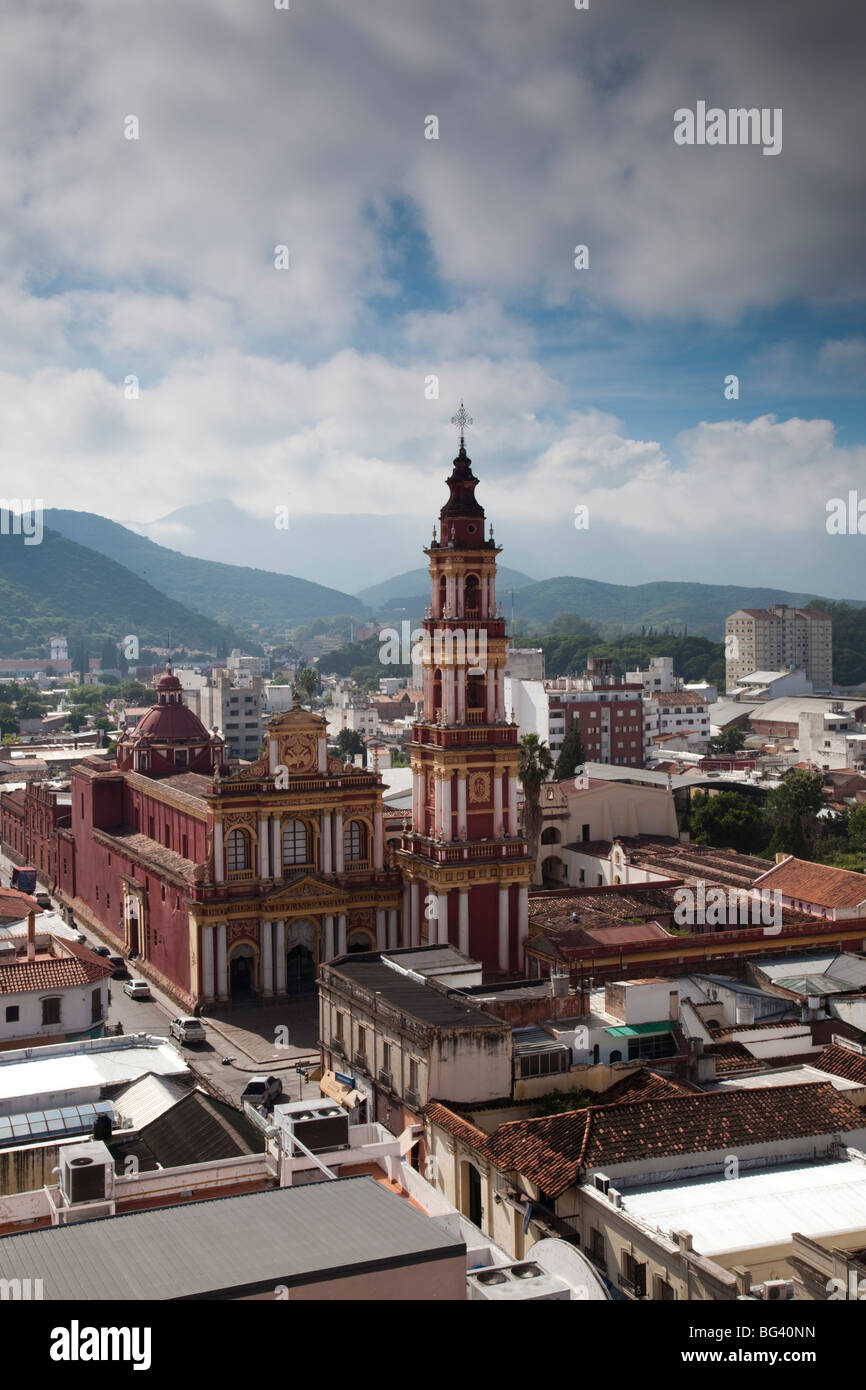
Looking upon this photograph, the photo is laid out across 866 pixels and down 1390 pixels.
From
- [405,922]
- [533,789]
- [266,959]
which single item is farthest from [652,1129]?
[533,789]

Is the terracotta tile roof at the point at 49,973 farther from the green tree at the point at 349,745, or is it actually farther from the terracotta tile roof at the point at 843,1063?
the green tree at the point at 349,745

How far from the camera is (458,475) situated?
46938mm

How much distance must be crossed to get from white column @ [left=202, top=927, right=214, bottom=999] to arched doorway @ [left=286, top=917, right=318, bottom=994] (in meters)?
2.95

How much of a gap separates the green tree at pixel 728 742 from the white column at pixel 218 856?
8479cm

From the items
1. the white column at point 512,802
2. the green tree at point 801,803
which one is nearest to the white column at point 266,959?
the white column at point 512,802

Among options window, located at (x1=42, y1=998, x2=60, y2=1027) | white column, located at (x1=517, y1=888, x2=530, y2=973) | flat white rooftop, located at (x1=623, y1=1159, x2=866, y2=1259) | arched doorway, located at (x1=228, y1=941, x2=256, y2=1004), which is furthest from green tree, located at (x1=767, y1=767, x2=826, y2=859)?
flat white rooftop, located at (x1=623, y1=1159, x2=866, y2=1259)

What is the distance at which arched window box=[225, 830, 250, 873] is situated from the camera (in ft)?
152

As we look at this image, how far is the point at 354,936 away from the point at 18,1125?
2490 cm

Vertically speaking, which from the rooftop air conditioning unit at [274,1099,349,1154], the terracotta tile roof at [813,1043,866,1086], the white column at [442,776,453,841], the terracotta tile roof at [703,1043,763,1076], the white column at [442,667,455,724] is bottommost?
the terracotta tile roof at [703,1043,763,1076]

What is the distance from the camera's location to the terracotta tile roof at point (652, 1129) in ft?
77.8

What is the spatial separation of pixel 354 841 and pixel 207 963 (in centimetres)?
717

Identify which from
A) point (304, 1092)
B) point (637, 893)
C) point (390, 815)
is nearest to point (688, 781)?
point (390, 815)

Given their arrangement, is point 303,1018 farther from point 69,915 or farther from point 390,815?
point 69,915

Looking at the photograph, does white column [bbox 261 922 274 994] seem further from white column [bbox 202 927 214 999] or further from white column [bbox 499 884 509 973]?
white column [bbox 499 884 509 973]
